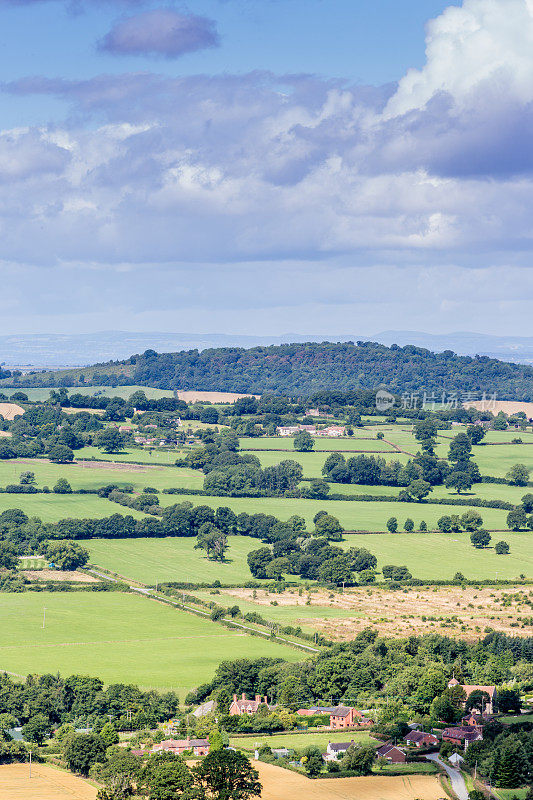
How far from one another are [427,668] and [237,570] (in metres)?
35.3

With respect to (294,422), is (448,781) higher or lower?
lower

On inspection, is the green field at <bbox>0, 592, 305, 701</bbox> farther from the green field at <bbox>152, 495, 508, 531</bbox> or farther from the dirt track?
the dirt track

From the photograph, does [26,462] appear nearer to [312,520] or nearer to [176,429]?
[176,429]

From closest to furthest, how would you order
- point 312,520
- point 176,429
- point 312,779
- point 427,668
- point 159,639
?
point 312,779 → point 427,668 → point 159,639 → point 312,520 → point 176,429

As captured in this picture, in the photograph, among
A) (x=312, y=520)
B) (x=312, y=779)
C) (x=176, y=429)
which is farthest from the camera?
(x=176, y=429)

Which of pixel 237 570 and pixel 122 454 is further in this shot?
pixel 122 454

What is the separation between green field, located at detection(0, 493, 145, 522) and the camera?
12528 cm

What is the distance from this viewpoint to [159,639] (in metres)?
84.8

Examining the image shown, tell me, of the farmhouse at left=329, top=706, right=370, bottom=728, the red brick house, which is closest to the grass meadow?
the red brick house

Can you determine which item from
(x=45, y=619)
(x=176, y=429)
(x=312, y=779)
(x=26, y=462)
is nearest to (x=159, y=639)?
(x=45, y=619)

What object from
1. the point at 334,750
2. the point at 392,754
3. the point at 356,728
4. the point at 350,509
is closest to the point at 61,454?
the point at 350,509

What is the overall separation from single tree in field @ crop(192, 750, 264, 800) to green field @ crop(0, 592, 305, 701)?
1728 centimetres

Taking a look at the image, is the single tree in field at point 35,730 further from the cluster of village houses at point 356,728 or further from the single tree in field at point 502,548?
the single tree in field at point 502,548

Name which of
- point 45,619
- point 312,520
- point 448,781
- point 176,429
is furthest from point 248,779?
point 176,429
